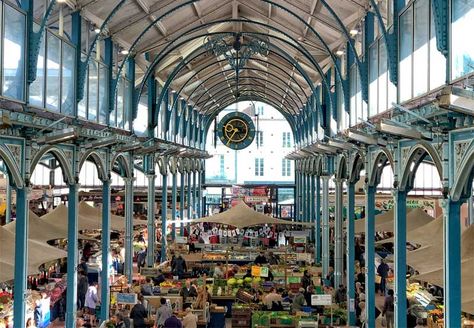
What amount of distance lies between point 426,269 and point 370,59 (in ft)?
18.9

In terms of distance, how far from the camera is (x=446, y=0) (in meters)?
10.1

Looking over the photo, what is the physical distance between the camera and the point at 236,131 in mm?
29344

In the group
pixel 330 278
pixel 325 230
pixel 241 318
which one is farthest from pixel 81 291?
pixel 325 230

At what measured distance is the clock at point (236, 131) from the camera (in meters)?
29.2

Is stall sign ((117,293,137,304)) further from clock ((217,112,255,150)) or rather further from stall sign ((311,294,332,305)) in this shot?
clock ((217,112,255,150))

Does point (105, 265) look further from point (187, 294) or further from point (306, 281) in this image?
point (306, 281)

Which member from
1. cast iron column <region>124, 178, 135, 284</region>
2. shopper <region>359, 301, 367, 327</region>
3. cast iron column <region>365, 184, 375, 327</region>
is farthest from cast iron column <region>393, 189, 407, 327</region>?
cast iron column <region>124, 178, 135, 284</region>

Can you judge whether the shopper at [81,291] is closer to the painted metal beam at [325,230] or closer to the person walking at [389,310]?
the person walking at [389,310]

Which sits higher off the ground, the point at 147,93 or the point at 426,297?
the point at 147,93

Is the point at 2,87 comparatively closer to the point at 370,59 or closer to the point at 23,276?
the point at 23,276

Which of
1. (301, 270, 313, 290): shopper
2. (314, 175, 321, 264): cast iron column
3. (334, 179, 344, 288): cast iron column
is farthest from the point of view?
(314, 175, 321, 264): cast iron column

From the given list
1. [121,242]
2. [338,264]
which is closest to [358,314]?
[338,264]

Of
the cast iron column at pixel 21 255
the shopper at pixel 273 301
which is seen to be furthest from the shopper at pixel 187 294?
the cast iron column at pixel 21 255

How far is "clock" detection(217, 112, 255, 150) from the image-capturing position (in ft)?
96.0
